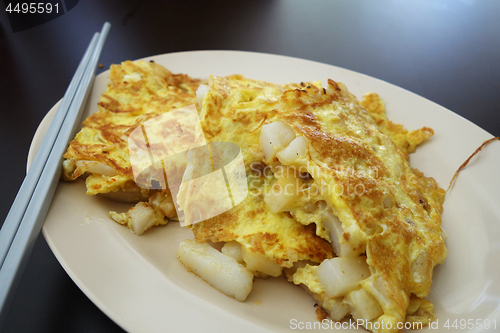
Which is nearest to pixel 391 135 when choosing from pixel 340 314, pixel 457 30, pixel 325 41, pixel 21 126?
pixel 340 314

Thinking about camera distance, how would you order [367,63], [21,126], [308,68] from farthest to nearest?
1. [367,63]
2. [308,68]
3. [21,126]

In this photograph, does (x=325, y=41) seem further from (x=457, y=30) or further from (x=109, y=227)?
(x=109, y=227)

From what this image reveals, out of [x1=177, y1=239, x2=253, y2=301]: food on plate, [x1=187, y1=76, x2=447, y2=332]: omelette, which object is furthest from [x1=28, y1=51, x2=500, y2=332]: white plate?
[x1=187, y1=76, x2=447, y2=332]: omelette

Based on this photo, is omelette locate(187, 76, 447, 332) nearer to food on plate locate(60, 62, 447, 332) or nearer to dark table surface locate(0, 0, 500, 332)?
food on plate locate(60, 62, 447, 332)

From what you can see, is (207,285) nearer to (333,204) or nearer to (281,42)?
(333,204)

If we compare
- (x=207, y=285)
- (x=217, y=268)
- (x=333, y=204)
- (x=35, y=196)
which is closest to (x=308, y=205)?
(x=333, y=204)

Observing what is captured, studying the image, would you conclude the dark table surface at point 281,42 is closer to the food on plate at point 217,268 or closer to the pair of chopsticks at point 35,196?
the pair of chopsticks at point 35,196
